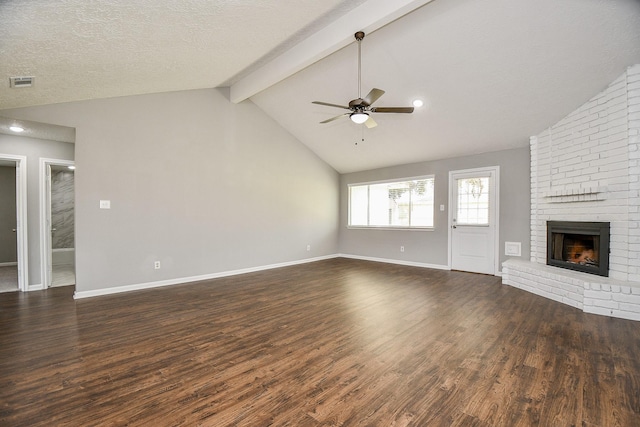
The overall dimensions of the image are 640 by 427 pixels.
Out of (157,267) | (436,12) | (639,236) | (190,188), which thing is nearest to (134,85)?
(190,188)

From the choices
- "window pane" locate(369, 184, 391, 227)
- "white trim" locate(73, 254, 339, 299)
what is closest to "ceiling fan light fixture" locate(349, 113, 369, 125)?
"white trim" locate(73, 254, 339, 299)

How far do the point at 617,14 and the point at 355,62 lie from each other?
2.86m

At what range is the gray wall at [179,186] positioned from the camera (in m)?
4.07

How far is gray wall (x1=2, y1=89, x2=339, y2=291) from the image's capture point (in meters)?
4.07

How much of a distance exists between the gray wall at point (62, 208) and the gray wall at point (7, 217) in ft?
4.39

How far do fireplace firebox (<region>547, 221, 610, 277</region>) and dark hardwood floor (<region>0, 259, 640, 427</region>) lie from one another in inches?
33.5

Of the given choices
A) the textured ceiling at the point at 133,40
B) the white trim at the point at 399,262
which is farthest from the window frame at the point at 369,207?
the textured ceiling at the point at 133,40

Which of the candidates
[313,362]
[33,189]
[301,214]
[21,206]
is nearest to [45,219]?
[21,206]

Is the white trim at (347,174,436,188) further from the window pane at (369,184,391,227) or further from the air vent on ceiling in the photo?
the air vent on ceiling

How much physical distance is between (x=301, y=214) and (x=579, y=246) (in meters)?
5.24

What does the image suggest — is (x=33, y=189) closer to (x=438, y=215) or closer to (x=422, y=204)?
(x=422, y=204)

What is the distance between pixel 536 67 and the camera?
361cm

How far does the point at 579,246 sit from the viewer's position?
4.23 meters

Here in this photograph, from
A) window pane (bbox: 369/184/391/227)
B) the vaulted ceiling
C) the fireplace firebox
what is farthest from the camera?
window pane (bbox: 369/184/391/227)
